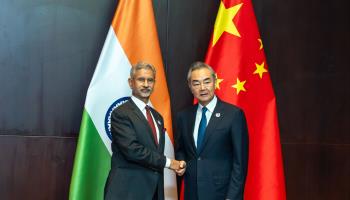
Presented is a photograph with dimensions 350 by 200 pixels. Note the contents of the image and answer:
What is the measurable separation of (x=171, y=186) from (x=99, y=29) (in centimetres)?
115

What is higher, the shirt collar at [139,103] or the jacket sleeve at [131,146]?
the shirt collar at [139,103]

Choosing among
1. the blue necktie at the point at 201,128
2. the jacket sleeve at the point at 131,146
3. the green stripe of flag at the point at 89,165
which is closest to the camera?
the jacket sleeve at the point at 131,146

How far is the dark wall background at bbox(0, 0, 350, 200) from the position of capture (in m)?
2.77

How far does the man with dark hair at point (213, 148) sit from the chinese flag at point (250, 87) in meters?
0.58

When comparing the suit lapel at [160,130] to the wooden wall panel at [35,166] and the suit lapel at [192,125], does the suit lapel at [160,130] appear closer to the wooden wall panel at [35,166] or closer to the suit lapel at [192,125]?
the suit lapel at [192,125]

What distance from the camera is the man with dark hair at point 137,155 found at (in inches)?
77.7

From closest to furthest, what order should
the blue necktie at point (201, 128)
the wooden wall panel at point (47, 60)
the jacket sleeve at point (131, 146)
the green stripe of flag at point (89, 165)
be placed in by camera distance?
the jacket sleeve at point (131, 146), the blue necktie at point (201, 128), the green stripe of flag at point (89, 165), the wooden wall panel at point (47, 60)

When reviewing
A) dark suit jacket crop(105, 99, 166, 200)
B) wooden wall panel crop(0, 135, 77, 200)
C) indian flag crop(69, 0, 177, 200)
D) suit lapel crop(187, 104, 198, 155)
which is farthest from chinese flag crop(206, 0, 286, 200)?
wooden wall panel crop(0, 135, 77, 200)

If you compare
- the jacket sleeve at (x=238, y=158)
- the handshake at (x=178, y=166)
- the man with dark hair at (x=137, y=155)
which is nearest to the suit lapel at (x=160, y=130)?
the man with dark hair at (x=137, y=155)

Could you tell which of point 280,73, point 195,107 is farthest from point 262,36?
point 195,107

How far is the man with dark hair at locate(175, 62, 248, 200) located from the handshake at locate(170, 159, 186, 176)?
29 millimetres

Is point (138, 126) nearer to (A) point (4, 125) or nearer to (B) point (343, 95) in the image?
(A) point (4, 125)

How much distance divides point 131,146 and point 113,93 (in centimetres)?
68

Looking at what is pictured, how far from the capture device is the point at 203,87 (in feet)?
6.79
